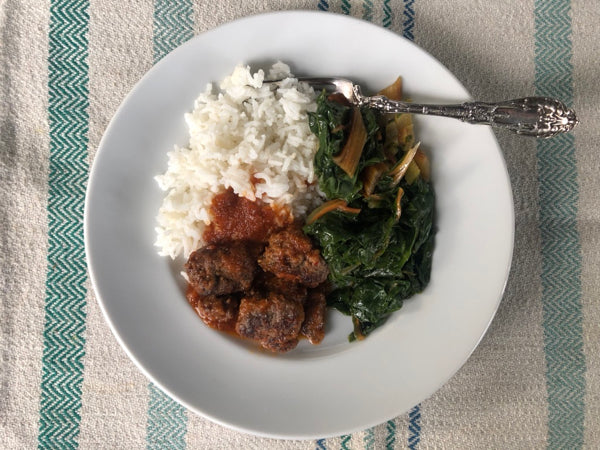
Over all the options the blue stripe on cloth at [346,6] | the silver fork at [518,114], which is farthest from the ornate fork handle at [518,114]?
the blue stripe on cloth at [346,6]

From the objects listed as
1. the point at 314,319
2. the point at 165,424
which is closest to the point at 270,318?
the point at 314,319

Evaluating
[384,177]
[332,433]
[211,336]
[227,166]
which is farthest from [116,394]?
[384,177]

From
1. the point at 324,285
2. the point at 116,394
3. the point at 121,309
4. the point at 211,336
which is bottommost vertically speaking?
the point at 116,394

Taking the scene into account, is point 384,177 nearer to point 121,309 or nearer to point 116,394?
point 121,309

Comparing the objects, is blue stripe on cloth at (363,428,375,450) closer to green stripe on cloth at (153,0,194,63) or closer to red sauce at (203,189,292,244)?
red sauce at (203,189,292,244)

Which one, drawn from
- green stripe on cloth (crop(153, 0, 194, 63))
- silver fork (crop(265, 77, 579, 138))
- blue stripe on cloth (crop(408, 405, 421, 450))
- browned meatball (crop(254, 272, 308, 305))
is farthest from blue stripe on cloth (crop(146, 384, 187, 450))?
silver fork (crop(265, 77, 579, 138))
